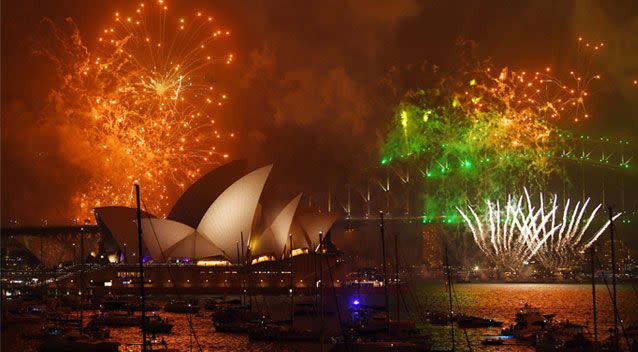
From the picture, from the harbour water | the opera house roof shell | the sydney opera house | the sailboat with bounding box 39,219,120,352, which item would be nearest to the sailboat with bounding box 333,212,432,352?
the harbour water

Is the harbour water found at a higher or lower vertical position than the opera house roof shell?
lower

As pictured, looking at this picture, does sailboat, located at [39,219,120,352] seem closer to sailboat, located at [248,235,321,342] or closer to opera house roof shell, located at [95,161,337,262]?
sailboat, located at [248,235,321,342]

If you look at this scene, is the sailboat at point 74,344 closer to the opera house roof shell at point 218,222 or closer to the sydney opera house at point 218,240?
the sydney opera house at point 218,240

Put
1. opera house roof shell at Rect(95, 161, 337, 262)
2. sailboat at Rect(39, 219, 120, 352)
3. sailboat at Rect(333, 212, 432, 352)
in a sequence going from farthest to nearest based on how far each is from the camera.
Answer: opera house roof shell at Rect(95, 161, 337, 262) < sailboat at Rect(39, 219, 120, 352) < sailboat at Rect(333, 212, 432, 352)

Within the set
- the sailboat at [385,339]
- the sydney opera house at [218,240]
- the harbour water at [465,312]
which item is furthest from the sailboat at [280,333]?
the sydney opera house at [218,240]

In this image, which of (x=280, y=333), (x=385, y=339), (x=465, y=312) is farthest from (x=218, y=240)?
(x=385, y=339)

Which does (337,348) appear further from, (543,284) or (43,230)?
(543,284)

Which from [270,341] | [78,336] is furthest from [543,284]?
[78,336]
